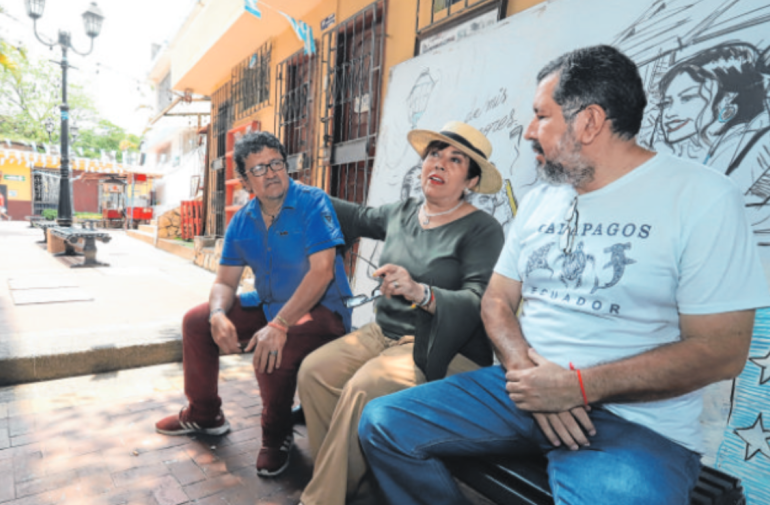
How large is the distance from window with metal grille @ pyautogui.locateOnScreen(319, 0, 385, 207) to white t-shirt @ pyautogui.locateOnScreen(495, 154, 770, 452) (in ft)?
11.2

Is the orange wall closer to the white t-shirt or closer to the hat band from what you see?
the hat band

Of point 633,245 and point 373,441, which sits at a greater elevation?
point 633,245

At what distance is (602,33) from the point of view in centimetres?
209

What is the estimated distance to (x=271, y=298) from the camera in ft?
8.27

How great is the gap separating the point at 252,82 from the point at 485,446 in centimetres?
800

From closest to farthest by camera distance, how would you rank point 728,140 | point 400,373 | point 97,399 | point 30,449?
point 728,140 → point 400,373 → point 30,449 → point 97,399

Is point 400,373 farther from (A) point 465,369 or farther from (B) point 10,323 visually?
(B) point 10,323

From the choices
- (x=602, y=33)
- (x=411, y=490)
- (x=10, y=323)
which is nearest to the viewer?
(x=411, y=490)

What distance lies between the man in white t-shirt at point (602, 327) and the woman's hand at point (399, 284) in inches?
12.0

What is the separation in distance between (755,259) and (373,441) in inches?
50.1

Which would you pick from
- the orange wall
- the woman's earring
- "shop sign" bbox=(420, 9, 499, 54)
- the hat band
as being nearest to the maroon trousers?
the hat band

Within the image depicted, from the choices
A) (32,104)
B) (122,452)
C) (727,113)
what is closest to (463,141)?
(727,113)

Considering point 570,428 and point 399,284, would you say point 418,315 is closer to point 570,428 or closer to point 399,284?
point 399,284

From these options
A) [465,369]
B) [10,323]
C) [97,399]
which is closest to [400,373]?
[465,369]
